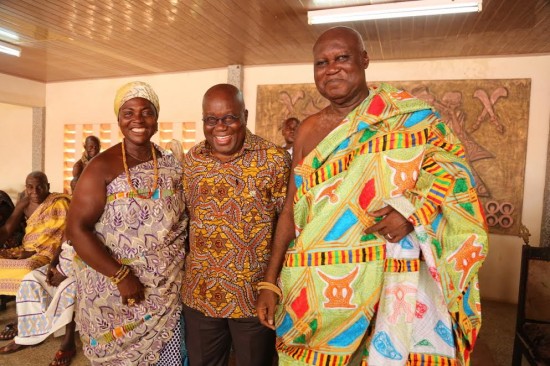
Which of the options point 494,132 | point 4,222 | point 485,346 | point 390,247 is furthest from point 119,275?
point 494,132

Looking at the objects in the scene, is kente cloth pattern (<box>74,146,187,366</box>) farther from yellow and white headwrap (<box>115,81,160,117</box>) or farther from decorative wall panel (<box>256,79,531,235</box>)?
decorative wall panel (<box>256,79,531,235</box>)

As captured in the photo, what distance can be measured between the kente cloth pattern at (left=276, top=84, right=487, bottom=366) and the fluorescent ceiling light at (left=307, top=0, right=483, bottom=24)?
2.60m

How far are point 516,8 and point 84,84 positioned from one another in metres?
7.23

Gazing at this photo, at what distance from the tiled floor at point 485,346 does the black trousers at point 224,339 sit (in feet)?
6.33

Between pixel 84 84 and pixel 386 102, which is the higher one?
pixel 84 84

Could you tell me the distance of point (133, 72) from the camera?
6.96 meters

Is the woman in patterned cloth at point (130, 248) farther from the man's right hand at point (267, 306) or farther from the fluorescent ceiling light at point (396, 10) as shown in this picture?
the fluorescent ceiling light at point (396, 10)

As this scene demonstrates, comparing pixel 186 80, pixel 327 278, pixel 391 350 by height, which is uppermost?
pixel 186 80

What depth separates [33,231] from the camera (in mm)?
4066

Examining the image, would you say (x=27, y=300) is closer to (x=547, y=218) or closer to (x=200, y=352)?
(x=200, y=352)

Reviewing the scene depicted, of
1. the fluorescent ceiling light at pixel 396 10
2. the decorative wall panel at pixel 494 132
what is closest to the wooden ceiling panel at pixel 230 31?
the fluorescent ceiling light at pixel 396 10

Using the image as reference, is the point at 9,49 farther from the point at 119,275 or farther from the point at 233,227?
the point at 233,227

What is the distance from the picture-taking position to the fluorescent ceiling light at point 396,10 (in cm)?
351

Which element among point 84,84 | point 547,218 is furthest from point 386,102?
point 84,84
